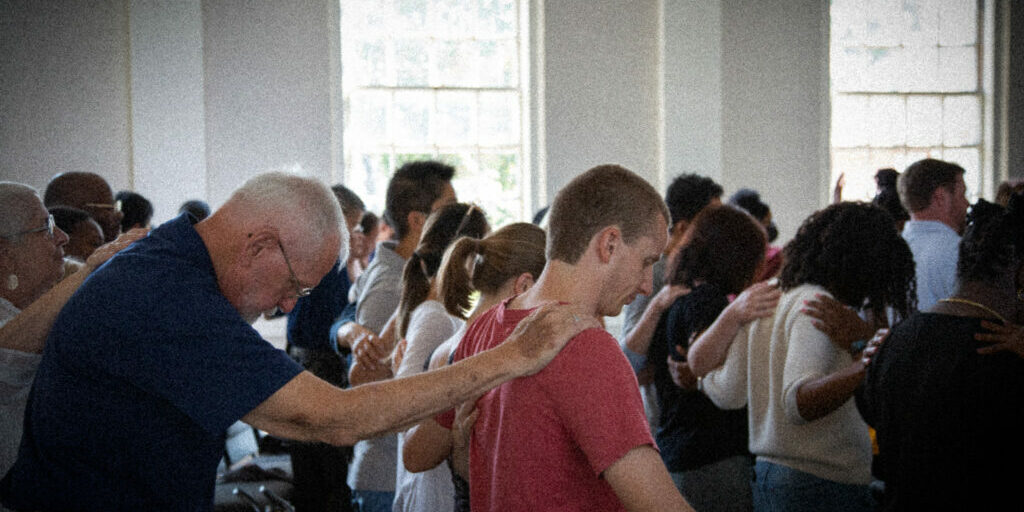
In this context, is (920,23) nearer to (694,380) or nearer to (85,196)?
(694,380)

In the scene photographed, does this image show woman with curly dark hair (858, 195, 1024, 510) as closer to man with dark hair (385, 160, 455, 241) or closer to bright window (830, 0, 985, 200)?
man with dark hair (385, 160, 455, 241)

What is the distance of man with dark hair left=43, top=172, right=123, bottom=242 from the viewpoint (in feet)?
11.8

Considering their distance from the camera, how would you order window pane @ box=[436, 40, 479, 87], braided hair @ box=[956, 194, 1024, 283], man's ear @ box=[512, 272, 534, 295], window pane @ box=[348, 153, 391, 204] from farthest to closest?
window pane @ box=[436, 40, 479, 87] → window pane @ box=[348, 153, 391, 204] → man's ear @ box=[512, 272, 534, 295] → braided hair @ box=[956, 194, 1024, 283]

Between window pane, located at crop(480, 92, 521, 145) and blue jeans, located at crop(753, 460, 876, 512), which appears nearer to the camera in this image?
blue jeans, located at crop(753, 460, 876, 512)

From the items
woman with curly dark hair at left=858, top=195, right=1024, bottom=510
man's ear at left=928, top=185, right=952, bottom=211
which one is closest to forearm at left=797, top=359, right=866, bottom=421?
woman with curly dark hair at left=858, top=195, right=1024, bottom=510

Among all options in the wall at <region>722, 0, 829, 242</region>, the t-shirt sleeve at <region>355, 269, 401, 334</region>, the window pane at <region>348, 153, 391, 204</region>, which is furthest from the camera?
the window pane at <region>348, 153, 391, 204</region>

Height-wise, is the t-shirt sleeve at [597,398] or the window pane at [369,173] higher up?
the window pane at [369,173]

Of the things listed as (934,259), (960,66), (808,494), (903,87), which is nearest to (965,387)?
(808,494)

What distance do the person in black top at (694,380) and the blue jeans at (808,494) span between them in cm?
23

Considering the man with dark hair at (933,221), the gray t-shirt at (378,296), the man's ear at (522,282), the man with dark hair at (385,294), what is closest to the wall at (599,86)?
the man with dark hair at (933,221)

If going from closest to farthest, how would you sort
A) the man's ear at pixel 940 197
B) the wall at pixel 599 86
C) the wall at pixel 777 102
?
the man's ear at pixel 940 197 → the wall at pixel 599 86 → the wall at pixel 777 102

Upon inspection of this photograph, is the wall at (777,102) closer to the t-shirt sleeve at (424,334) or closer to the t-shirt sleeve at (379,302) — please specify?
the t-shirt sleeve at (379,302)

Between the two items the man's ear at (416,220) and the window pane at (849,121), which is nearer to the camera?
the man's ear at (416,220)

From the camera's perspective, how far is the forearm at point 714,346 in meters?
2.86
